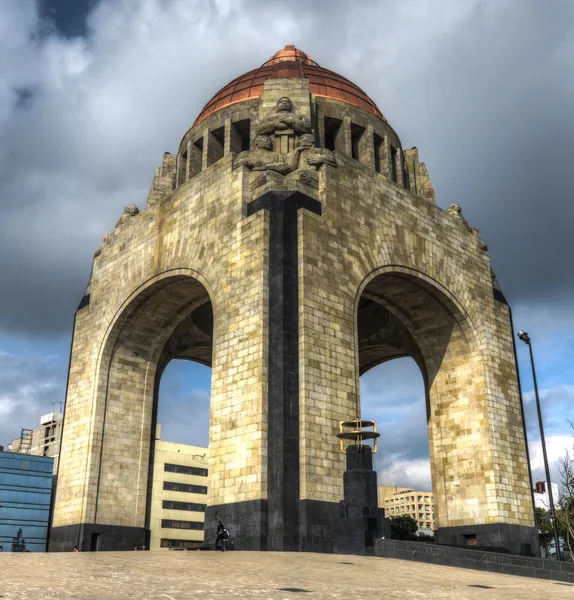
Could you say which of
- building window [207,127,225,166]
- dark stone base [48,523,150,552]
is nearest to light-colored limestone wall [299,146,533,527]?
building window [207,127,225,166]

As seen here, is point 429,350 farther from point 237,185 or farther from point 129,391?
point 129,391

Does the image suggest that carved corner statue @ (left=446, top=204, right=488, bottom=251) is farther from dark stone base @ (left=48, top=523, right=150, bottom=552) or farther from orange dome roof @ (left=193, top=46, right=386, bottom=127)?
dark stone base @ (left=48, top=523, right=150, bottom=552)

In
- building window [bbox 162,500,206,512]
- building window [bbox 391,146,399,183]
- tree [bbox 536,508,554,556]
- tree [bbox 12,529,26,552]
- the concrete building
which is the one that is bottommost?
tree [bbox 12,529,26,552]

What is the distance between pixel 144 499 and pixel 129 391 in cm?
375

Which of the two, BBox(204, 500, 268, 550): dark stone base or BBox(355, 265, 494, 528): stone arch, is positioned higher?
BBox(355, 265, 494, 528): stone arch

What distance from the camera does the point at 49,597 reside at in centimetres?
677

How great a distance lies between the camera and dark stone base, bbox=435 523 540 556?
68.1 feet

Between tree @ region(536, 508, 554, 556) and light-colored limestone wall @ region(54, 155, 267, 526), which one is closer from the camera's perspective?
light-colored limestone wall @ region(54, 155, 267, 526)

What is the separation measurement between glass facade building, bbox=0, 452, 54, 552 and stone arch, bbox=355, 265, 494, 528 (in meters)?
34.2

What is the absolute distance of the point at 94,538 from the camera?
72.7ft

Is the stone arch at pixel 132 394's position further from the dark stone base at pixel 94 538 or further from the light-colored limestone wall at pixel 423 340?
the light-colored limestone wall at pixel 423 340

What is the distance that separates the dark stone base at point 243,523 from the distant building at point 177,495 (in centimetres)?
4587

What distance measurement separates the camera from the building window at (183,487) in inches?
2500

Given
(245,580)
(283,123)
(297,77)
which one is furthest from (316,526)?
(297,77)
